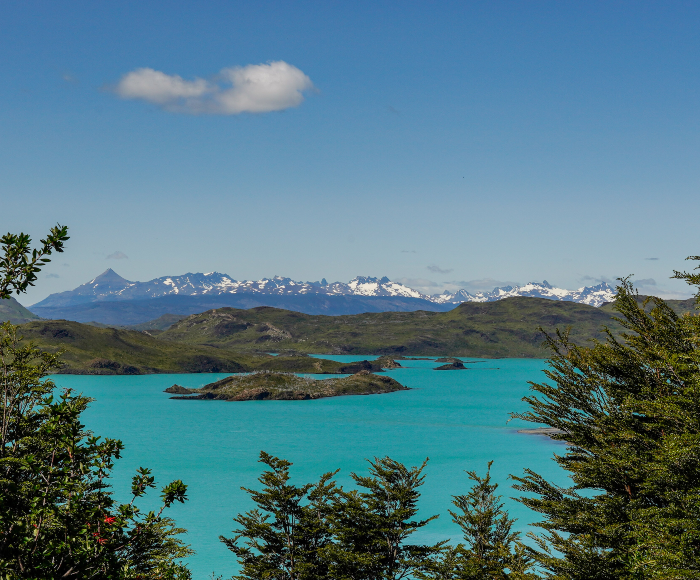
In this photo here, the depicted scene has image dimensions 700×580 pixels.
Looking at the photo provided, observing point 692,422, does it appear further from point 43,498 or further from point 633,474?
point 43,498

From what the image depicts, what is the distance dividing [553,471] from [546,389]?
284 ft

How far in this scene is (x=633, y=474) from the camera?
2520cm

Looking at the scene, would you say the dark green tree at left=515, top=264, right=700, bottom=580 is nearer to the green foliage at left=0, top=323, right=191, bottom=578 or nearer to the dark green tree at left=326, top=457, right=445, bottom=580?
the dark green tree at left=326, top=457, right=445, bottom=580

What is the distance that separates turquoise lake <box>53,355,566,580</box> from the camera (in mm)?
84188

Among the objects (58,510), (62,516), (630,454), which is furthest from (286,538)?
(62,516)

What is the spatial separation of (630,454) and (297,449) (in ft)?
379

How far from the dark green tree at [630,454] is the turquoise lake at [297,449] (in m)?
48.1

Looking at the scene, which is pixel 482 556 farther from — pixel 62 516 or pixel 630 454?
pixel 62 516

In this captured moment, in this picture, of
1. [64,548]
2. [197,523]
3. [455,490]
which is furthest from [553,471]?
[64,548]

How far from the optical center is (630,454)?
25172mm

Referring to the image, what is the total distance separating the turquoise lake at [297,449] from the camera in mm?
84188

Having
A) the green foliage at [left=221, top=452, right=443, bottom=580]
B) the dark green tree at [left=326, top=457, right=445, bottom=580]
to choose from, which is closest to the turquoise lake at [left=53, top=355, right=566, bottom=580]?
the green foliage at [left=221, top=452, right=443, bottom=580]

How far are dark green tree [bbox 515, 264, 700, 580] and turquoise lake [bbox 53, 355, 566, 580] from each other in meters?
48.1

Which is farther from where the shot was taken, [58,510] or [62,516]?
[58,510]
